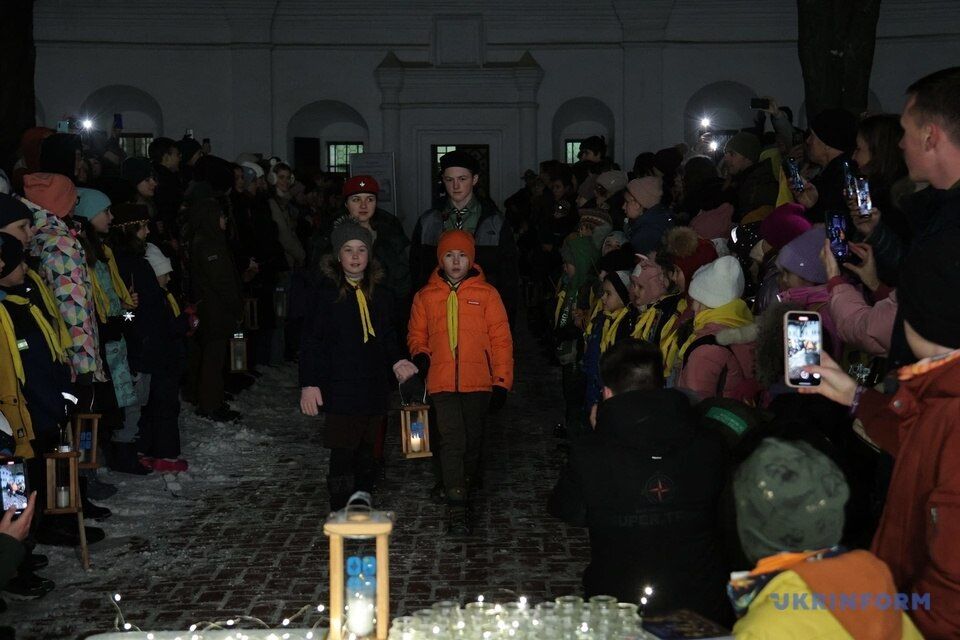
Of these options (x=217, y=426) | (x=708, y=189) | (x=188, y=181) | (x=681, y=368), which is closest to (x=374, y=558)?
(x=681, y=368)

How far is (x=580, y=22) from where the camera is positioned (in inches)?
982

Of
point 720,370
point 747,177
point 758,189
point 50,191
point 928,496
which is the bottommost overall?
point 928,496

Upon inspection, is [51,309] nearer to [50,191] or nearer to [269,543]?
[50,191]

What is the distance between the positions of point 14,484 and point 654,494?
2726 millimetres

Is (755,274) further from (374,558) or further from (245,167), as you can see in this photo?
(245,167)

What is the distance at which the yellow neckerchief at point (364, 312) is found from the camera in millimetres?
8109

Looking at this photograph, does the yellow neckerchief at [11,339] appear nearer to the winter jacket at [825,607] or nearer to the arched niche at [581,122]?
the winter jacket at [825,607]

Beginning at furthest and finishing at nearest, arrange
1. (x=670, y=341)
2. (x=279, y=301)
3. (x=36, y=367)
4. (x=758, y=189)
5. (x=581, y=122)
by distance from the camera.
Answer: (x=581, y=122)
(x=279, y=301)
(x=758, y=189)
(x=670, y=341)
(x=36, y=367)

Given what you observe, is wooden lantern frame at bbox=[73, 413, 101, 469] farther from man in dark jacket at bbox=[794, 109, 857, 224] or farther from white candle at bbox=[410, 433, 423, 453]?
man in dark jacket at bbox=[794, 109, 857, 224]

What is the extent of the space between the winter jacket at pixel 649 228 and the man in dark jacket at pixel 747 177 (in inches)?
22.1

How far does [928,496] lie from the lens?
320 cm

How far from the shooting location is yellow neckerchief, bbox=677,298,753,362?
21.2ft

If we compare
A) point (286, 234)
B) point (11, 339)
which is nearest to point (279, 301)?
point (286, 234)

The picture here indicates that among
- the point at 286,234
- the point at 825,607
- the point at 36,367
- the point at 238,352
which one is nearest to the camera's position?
the point at 825,607
